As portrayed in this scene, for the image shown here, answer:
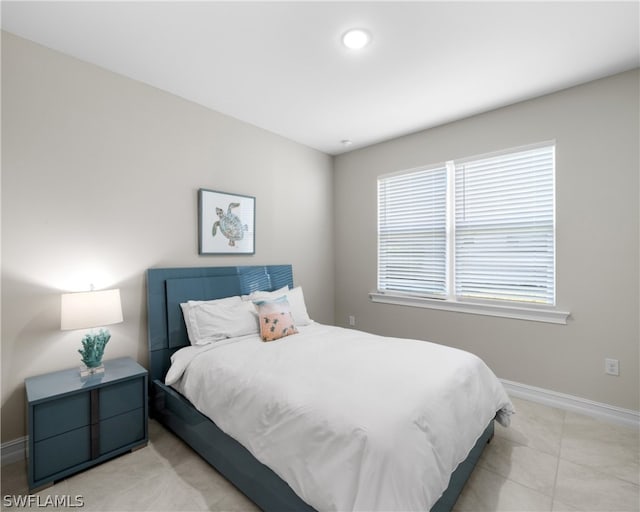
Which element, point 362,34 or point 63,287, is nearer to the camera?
point 362,34

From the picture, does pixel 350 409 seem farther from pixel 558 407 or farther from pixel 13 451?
pixel 558 407

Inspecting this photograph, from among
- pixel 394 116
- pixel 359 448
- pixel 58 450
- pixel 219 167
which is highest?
pixel 394 116

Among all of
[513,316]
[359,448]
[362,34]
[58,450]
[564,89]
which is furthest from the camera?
[513,316]

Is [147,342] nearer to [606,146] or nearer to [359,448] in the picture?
[359,448]

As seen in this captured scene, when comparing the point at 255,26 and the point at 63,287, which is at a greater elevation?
the point at 255,26

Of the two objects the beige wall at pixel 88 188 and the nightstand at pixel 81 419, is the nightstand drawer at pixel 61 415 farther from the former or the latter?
the beige wall at pixel 88 188

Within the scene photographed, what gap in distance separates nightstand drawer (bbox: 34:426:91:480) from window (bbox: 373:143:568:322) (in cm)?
302

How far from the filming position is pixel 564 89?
271cm

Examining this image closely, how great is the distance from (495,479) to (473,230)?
7.01 ft

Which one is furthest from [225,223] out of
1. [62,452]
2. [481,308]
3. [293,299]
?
[481,308]

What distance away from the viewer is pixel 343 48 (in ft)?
7.14

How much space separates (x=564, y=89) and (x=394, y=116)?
4.57ft

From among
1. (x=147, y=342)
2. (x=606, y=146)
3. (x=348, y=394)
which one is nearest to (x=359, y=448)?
(x=348, y=394)

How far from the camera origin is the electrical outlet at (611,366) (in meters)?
2.54
